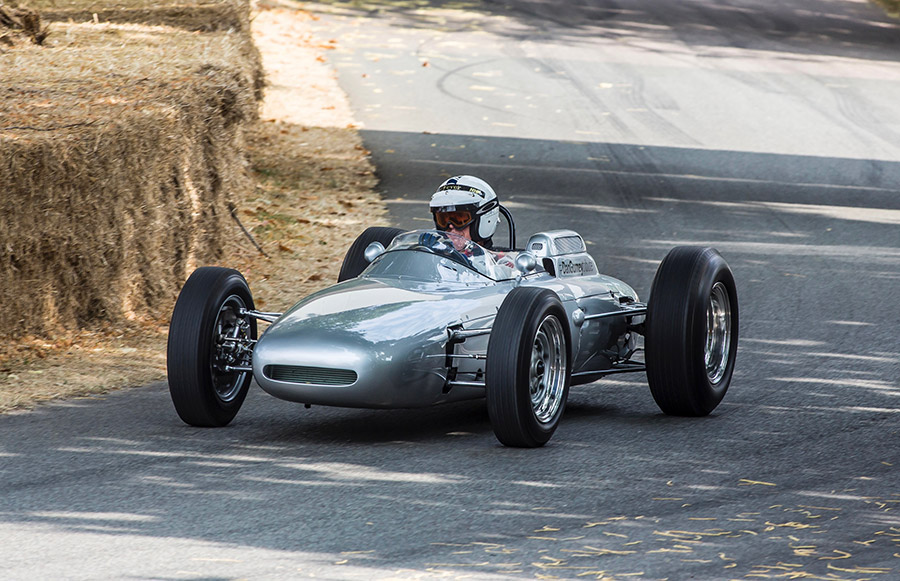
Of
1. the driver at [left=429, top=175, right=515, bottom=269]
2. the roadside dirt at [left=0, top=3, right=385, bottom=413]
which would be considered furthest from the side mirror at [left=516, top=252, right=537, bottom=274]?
the roadside dirt at [left=0, top=3, right=385, bottom=413]

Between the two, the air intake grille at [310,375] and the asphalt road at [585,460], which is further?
the air intake grille at [310,375]

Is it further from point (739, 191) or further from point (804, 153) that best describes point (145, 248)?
point (804, 153)

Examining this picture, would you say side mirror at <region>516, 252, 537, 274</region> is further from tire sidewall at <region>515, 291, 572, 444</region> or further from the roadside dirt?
the roadside dirt

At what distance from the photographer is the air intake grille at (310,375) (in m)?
7.07

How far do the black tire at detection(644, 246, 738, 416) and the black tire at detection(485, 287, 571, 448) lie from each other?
773mm

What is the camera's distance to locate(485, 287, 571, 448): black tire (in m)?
7.00

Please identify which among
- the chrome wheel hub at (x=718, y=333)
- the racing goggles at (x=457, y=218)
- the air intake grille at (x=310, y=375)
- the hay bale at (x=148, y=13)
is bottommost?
the chrome wheel hub at (x=718, y=333)

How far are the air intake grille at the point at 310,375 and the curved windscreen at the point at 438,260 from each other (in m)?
1.12

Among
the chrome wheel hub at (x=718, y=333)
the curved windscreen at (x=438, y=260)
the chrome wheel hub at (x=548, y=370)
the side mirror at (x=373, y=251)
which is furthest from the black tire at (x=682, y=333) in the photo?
the side mirror at (x=373, y=251)

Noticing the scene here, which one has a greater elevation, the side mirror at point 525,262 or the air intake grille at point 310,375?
the side mirror at point 525,262

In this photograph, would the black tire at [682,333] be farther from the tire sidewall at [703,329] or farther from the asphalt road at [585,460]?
the asphalt road at [585,460]

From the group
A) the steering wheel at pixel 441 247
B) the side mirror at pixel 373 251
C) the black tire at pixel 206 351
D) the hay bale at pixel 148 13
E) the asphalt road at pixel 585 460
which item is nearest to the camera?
the asphalt road at pixel 585 460

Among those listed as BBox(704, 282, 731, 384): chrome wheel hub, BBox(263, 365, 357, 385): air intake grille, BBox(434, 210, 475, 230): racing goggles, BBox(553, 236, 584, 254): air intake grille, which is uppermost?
BBox(434, 210, 475, 230): racing goggles

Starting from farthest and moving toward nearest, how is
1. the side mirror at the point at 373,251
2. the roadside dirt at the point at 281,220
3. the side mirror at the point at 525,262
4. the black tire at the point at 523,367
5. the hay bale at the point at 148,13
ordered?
the hay bale at the point at 148,13 < the roadside dirt at the point at 281,220 < the side mirror at the point at 373,251 < the side mirror at the point at 525,262 < the black tire at the point at 523,367
